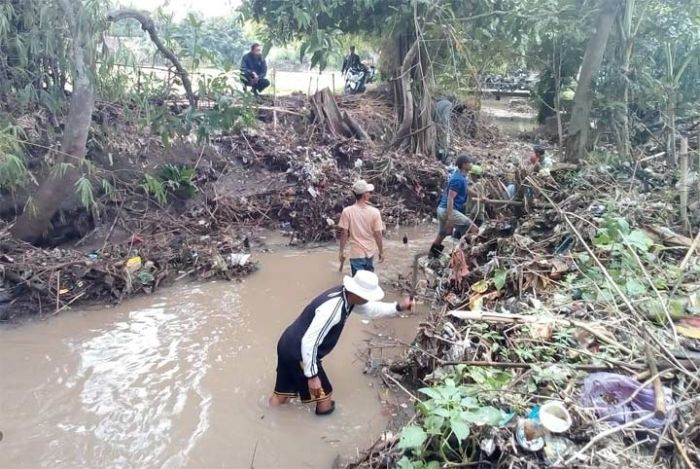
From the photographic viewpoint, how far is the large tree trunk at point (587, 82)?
277 inches

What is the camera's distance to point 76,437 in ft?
13.2

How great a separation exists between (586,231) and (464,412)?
2779 mm

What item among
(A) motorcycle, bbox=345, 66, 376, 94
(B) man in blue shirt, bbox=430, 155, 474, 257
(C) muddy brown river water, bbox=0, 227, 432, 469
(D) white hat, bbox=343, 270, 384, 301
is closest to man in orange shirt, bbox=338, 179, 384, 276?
(C) muddy brown river water, bbox=0, 227, 432, 469

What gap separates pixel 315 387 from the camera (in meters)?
4.08

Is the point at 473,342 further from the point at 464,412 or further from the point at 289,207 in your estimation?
the point at 289,207

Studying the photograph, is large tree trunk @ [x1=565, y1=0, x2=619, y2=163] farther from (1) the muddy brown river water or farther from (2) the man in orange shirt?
(1) the muddy brown river water

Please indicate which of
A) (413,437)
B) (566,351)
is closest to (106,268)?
(413,437)

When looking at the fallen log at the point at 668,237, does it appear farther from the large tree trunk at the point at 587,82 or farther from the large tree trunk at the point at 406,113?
the large tree trunk at the point at 406,113

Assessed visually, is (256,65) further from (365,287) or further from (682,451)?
→ (682,451)

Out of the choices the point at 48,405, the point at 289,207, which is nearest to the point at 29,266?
the point at 48,405

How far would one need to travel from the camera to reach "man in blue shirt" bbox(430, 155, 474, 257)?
6609mm

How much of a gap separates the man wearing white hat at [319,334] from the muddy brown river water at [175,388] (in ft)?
0.71

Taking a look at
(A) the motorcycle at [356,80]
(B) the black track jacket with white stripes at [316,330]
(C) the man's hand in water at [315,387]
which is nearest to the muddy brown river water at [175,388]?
(C) the man's hand in water at [315,387]

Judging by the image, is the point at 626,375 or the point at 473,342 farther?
the point at 473,342
